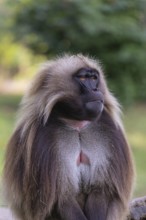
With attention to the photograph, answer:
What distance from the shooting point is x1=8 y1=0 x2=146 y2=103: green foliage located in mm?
10352

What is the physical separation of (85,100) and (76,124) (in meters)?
0.27

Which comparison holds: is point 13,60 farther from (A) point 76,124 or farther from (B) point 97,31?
(A) point 76,124

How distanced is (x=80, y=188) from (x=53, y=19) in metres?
6.93

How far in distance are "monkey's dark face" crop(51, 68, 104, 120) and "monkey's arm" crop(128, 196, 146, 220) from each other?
100 cm

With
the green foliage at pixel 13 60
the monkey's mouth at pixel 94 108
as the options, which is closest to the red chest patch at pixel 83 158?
the monkey's mouth at pixel 94 108

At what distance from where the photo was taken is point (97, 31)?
10516 mm

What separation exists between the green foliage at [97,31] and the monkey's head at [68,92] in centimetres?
630

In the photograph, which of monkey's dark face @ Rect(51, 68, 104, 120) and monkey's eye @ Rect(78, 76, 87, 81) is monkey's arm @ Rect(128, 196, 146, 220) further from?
monkey's eye @ Rect(78, 76, 87, 81)

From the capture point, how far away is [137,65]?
10789mm

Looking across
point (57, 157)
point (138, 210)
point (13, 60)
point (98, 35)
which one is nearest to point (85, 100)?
point (57, 157)

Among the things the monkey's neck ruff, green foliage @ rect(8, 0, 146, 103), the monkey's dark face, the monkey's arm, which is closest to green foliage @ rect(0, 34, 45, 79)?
green foliage @ rect(8, 0, 146, 103)

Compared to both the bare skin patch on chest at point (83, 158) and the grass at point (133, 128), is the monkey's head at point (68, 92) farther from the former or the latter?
the grass at point (133, 128)

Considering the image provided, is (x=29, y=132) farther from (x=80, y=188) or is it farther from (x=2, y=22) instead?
(x=2, y=22)

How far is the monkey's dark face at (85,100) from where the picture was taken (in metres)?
3.79
